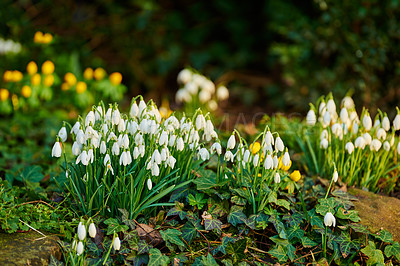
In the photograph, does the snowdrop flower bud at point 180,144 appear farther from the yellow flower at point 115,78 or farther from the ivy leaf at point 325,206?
the yellow flower at point 115,78

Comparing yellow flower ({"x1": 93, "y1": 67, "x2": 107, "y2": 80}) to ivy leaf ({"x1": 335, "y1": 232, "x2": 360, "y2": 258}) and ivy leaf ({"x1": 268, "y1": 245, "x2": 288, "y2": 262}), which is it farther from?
ivy leaf ({"x1": 335, "y1": 232, "x2": 360, "y2": 258})

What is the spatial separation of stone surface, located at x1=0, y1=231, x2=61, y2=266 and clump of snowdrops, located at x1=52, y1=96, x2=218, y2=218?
0.29m

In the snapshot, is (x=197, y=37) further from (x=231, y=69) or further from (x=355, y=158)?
(x=355, y=158)

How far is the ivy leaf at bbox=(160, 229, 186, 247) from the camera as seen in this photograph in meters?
2.32

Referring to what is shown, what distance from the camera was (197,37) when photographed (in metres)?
6.70

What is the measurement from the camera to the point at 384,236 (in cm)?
250

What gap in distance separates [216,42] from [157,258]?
16.6ft

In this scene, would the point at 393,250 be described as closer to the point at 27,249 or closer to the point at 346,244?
the point at 346,244

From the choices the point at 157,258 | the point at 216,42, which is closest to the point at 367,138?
the point at 157,258

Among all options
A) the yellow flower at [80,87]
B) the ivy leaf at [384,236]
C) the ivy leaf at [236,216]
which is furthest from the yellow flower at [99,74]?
the ivy leaf at [384,236]

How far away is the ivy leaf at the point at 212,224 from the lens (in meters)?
2.43

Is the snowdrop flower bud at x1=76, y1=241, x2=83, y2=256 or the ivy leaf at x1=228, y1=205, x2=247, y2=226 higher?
the ivy leaf at x1=228, y1=205, x2=247, y2=226

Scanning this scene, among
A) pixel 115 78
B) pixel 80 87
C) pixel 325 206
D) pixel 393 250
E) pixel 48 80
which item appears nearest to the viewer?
pixel 393 250

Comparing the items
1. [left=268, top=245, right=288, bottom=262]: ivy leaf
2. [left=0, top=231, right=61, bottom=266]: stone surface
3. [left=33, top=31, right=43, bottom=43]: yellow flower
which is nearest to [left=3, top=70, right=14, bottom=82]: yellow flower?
[left=33, top=31, right=43, bottom=43]: yellow flower
